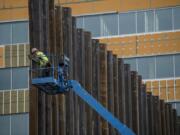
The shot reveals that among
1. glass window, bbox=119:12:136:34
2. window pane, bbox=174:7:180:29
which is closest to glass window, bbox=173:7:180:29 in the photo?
window pane, bbox=174:7:180:29

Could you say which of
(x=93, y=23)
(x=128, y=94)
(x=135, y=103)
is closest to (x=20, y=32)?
(x=93, y=23)

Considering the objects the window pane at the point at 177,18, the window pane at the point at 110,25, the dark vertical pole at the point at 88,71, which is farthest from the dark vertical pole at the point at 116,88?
the window pane at the point at 110,25

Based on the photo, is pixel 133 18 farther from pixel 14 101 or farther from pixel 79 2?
pixel 14 101

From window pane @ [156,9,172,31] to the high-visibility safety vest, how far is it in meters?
22.5

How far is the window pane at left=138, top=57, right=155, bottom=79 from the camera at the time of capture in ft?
160

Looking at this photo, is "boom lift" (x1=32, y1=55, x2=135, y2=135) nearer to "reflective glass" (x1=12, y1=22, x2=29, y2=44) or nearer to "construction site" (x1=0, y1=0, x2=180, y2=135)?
"construction site" (x1=0, y1=0, x2=180, y2=135)

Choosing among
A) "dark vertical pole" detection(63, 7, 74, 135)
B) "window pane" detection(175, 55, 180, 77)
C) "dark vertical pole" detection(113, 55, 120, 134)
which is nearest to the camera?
"dark vertical pole" detection(63, 7, 74, 135)

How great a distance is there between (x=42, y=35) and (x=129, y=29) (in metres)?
20.4

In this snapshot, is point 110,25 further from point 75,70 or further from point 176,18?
point 75,70

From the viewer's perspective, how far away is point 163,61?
160 feet

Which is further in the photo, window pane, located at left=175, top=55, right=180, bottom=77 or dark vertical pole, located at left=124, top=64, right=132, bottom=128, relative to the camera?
window pane, located at left=175, top=55, right=180, bottom=77

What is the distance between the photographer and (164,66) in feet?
160

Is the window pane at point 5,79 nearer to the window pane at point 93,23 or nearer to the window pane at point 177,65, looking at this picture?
the window pane at point 93,23

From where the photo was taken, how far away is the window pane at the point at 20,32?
51.4 meters
